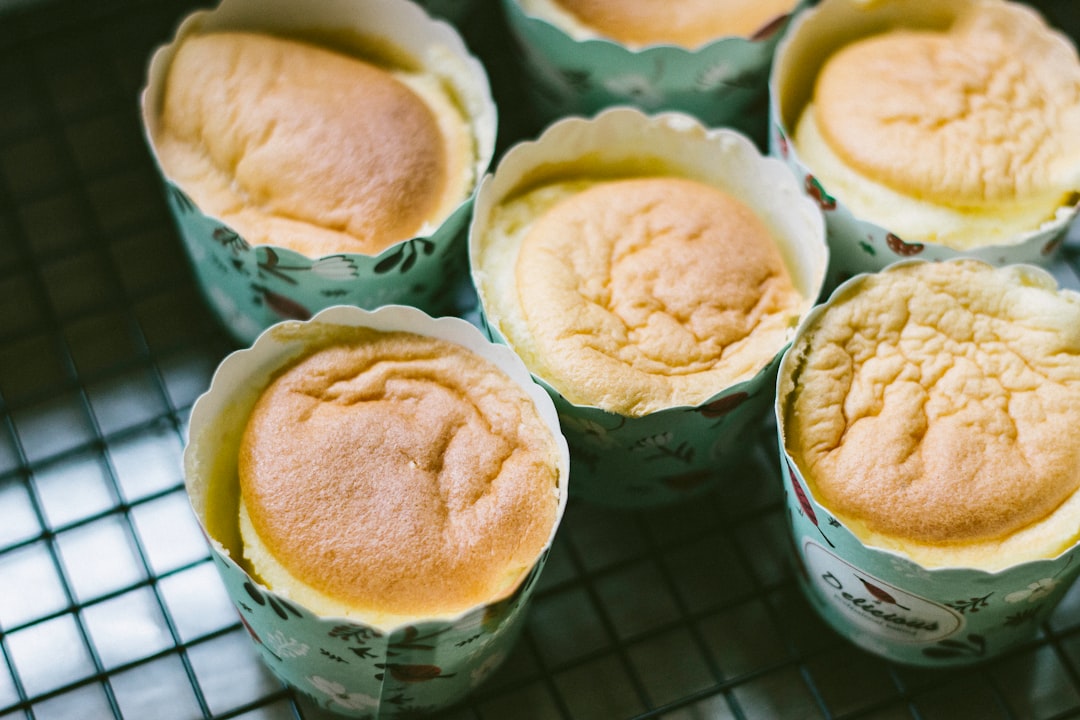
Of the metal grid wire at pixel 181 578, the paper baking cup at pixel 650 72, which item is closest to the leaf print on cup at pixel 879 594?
the metal grid wire at pixel 181 578

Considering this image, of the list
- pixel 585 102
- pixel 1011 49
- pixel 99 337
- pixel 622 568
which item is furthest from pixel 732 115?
pixel 99 337

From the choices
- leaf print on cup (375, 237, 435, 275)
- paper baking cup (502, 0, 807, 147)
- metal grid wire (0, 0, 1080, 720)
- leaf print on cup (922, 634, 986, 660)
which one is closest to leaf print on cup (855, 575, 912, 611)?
leaf print on cup (922, 634, 986, 660)

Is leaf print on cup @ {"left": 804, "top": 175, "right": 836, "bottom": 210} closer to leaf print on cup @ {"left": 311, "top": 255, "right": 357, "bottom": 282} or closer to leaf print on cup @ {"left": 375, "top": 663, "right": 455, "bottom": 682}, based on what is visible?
leaf print on cup @ {"left": 311, "top": 255, "right": 357, "bottom": 282}

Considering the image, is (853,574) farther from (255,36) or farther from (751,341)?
(255,36)

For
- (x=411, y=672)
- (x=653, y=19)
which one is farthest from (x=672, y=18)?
(x=411, y=672)

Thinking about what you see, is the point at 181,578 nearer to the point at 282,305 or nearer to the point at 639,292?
the point at 282,305

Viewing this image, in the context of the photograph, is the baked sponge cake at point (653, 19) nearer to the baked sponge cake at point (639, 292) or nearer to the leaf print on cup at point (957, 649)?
the baked sponge cake at point (639, 292)
